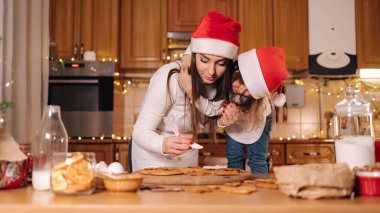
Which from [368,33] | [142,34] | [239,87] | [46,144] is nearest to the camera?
[46,144]

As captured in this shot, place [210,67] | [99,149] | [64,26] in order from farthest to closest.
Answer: [64,26] < [99,149] < [210,67]

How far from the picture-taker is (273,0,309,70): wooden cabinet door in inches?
140

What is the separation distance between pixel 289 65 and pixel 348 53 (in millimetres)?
481

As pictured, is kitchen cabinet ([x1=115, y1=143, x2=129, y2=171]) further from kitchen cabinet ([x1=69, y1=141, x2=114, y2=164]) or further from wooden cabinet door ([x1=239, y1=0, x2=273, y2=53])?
wooden cabinet door ([x1=239, y1=0, x2=273, y2=53])

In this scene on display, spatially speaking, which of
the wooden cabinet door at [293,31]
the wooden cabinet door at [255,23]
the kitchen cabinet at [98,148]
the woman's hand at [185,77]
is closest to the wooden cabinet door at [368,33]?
the wooden cabinet door at [293,31]

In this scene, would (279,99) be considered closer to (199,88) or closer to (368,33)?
(199,88)

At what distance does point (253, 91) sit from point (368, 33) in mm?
2470

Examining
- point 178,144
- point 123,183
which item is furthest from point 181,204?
point 178,144

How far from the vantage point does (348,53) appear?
11.7 ft

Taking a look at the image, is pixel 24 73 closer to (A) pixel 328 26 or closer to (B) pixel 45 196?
(B) pixel 45 196

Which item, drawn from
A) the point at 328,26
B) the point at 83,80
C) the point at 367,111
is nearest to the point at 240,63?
the point at 367,111

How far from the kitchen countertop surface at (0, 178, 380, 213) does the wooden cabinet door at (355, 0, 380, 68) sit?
2.98m

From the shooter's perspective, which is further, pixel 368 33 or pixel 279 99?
pixel 368 33

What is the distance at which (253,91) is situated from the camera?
1.55 meters
